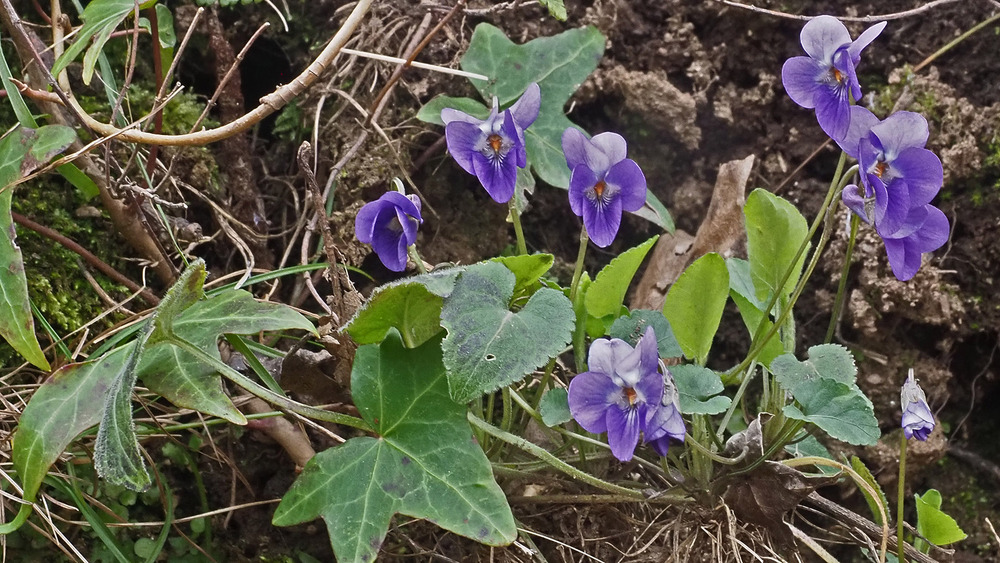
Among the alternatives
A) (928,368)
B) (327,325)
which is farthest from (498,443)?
(928,368)

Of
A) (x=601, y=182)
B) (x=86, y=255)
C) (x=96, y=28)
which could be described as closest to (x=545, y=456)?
(x=601, y=182)

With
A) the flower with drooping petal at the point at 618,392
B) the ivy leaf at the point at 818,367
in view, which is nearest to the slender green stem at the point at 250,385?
the flower with drooping petal at the point at 618,392

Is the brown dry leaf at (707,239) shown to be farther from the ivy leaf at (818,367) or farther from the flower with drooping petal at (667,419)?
the flower with drooping petal at (667,419)

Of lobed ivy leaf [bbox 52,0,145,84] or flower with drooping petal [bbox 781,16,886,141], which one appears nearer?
flower with drooping petal [bbox 781,16,886,141]

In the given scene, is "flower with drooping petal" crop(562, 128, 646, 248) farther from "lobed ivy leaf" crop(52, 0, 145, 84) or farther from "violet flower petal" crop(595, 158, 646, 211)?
"lobed ivy leaf" crop(52, 0, 145, 84)

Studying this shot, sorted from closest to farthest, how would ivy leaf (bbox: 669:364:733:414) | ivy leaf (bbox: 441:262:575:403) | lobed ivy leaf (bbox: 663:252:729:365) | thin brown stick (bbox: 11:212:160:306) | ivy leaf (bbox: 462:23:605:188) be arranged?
1. ivy leaf (bbox: 441:262:575:403)
2. ivy leaf (bbox: 669:364:733:414)
3. lobed ivy leaf (bbox: 663:252:729:365)
4. thin brown stick (bbox: 11:212:160:306)
5. ivy leaf (bbox: 462:23:605:188)

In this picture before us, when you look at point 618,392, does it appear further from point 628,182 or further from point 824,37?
point 824,37

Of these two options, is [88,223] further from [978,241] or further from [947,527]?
[978,241]

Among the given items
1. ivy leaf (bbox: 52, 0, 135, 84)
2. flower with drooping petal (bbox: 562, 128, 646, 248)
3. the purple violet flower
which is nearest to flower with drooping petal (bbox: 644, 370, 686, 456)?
flower with drooping petal (bbox: 562, 128, 646, 248)
